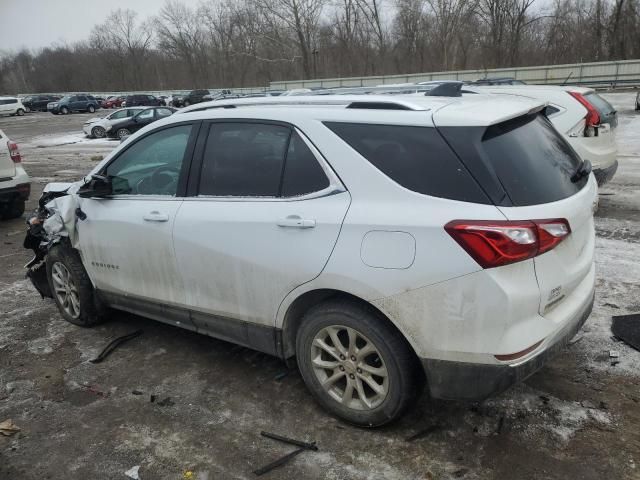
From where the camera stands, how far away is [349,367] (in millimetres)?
2914

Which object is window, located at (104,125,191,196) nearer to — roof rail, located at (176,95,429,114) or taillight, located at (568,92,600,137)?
roof rail, located at (176,95,429,114)

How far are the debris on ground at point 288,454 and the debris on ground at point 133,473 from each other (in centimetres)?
62

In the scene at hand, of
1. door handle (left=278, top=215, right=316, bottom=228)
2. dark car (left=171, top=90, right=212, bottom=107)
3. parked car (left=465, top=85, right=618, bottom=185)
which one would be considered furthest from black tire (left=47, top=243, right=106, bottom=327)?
dark car (left=171, top=90, right=212, bottom=107)

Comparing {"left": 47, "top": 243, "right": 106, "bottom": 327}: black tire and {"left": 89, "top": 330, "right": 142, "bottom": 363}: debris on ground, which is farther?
{"left": 47, "top": 243, "right": 106, "bottom": 327}: black tire

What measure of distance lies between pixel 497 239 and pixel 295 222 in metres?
1.05

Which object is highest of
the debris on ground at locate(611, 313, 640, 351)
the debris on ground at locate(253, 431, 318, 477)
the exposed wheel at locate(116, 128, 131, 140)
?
the exposed wheel at locate(116, 128, 131, 140)

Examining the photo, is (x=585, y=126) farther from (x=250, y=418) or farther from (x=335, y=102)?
(x=250, y=418)

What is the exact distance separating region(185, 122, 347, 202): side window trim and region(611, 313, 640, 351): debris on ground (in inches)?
97.4

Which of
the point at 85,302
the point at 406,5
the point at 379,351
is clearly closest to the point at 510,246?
the point at 379,351

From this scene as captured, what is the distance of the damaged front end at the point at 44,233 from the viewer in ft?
14.9

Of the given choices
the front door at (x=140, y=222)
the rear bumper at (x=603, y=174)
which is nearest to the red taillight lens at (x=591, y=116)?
the rear bumper at (x=603, y=174)

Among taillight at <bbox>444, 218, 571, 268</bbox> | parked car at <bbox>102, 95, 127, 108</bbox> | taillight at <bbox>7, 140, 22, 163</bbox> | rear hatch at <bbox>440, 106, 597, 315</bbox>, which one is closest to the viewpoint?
taillight at <bbox>444, 218, 571, 268</bbox>

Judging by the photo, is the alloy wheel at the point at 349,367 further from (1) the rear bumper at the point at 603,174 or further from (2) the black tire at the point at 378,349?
(1) the rear bumper at the point at 603,174

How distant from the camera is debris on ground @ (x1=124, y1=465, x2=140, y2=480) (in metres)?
2.77
